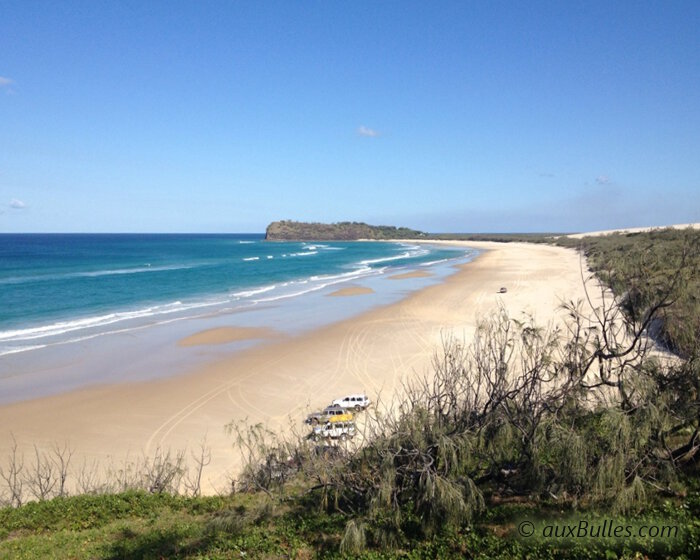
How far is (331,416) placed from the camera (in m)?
14.4

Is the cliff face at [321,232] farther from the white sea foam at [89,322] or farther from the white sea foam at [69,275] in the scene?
the white sea foam at [89,322]

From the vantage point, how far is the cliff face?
179000mm

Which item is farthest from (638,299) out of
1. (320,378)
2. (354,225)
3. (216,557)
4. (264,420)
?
(354,225)

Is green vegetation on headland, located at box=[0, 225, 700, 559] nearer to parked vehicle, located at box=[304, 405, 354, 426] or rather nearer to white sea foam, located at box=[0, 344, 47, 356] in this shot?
parked vehicle, located at box=[304, 405, 354, 426]

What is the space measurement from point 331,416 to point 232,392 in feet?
18.6

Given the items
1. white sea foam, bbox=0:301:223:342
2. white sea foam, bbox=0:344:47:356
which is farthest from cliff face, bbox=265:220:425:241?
white sea foam, bbox=0:344:47:356

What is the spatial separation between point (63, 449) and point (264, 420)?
19.8ft

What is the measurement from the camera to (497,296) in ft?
123

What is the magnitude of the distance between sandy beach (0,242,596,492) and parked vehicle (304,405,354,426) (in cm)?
82

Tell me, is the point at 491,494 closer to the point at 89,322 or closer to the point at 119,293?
the point at 89,322

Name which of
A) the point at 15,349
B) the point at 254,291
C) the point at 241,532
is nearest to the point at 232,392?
the point at 241,532

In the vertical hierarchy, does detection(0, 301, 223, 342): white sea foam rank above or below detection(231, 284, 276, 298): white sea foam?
below

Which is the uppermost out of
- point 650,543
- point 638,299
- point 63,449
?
point 638,299

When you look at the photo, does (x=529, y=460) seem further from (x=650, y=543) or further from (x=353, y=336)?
(x=353, y=336)
